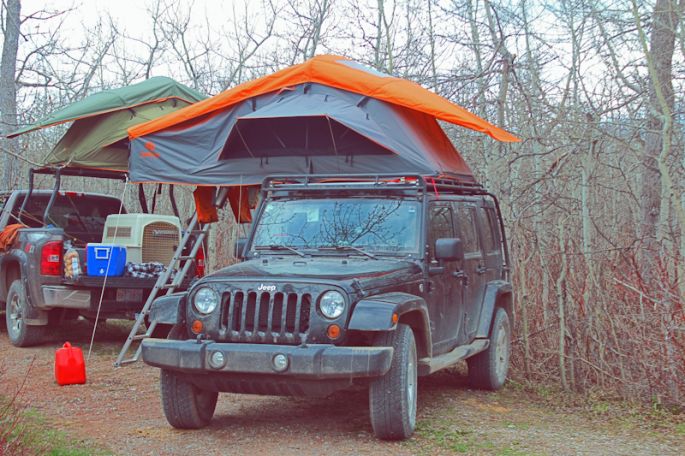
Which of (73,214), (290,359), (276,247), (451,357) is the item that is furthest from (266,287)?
(73,214)

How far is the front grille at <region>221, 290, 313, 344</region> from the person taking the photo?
19.2ft

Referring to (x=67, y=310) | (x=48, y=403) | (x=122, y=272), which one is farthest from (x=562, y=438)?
(x=67, y=310)

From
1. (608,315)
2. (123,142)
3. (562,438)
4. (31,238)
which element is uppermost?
(123,142)

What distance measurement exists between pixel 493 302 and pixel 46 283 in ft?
16.7

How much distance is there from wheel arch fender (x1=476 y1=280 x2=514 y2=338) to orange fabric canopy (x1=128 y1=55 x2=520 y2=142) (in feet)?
4.84

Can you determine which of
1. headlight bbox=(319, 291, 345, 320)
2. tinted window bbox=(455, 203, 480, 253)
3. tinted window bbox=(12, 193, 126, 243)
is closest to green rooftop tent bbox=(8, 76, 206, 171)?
tinted window bbox=(12, 193, 126, 243)

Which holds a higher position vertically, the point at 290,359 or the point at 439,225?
the point at 439,225

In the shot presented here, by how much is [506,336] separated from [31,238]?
5.58m

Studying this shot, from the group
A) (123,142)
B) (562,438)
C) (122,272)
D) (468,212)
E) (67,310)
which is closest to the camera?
→ (562,438)

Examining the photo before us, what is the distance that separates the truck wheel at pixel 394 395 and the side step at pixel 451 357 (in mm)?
364

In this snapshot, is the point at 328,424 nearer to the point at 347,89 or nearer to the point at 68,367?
the point at 68,367

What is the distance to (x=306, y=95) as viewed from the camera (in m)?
8.98

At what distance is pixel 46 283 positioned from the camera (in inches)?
389

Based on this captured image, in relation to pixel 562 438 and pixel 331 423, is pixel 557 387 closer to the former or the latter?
pixel 562 438
